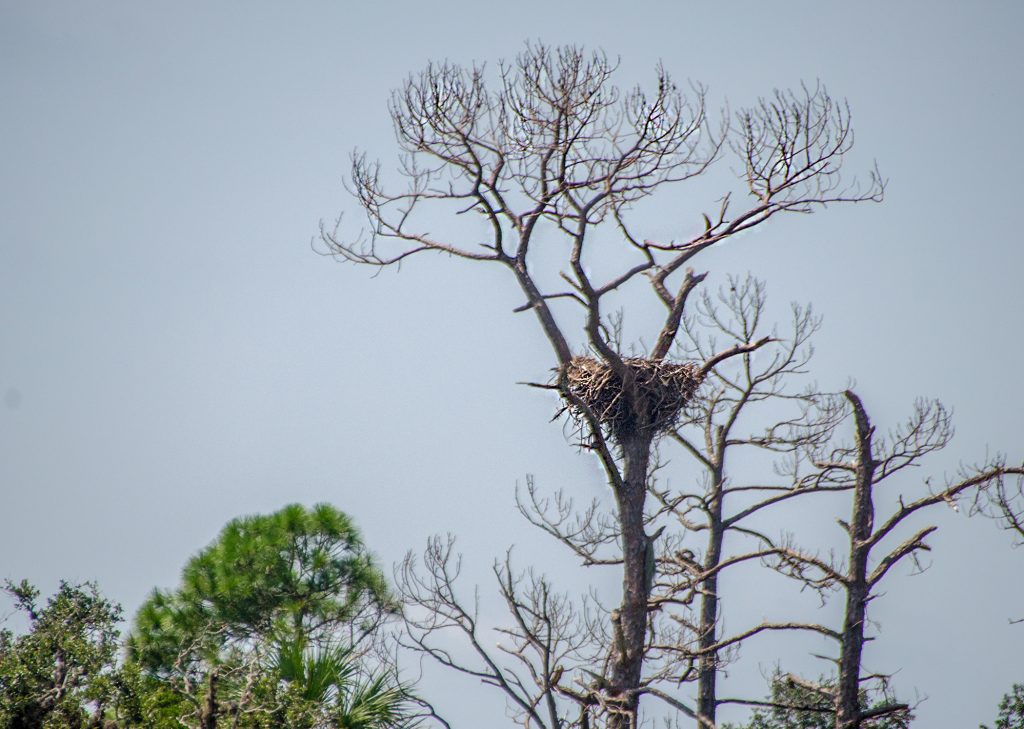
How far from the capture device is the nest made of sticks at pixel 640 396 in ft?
44.1

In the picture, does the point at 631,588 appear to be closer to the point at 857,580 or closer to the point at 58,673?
the point at 857,580

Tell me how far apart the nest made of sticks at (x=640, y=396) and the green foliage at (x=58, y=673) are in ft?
17.3

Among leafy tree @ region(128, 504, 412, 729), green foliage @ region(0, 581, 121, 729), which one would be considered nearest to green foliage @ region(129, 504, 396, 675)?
leafy tree @ region(128, 504, 412, 729)

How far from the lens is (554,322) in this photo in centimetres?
1312

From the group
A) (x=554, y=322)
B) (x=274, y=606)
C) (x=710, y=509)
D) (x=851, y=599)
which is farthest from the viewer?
(x=274, y=606)

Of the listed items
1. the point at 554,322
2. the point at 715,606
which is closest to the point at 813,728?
the point at 715,606

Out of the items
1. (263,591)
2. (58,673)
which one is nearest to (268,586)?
(263,591)

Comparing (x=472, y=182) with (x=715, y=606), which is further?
(x=715, y=606)

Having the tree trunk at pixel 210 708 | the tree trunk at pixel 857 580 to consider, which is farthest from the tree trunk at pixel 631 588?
the tree trunk at pixel 210 708

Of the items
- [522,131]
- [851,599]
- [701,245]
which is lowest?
[851,599]

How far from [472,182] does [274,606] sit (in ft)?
27.7

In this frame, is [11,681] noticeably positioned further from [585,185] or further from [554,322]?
[585,185]

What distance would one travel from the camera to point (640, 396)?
44.0 feet

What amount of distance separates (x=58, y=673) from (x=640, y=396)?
6312mm
